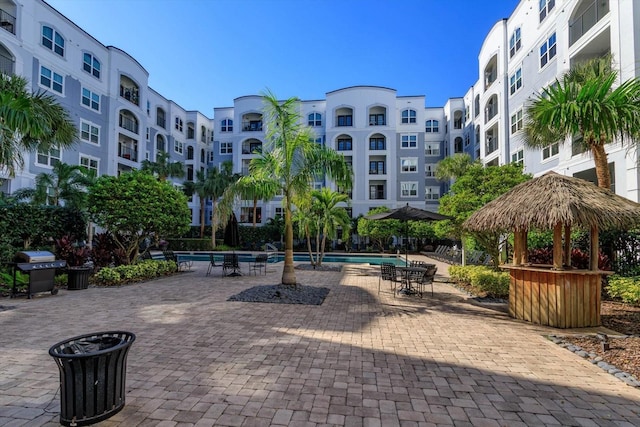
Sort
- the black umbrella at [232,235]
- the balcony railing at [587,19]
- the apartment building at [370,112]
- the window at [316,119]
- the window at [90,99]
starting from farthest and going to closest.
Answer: the window at [316,119] < the window at [90,99] < the black umbrella at [232,235] < the apartment building at [370,112] < the balcony railing at [587,19]

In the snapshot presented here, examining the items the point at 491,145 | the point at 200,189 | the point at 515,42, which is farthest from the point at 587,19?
the point at 200,189

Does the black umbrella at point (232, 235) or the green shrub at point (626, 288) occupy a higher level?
the black umbrella at point (232, 235)

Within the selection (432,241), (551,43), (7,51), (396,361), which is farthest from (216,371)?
(432,241)

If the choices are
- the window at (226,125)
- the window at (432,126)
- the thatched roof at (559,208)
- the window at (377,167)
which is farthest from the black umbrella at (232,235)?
the window at (432,126)

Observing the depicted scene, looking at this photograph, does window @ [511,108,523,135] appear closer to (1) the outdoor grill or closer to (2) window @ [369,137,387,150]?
(2) window @ [369,137,387,150]

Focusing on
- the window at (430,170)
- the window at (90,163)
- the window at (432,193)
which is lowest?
the window at (432,193)

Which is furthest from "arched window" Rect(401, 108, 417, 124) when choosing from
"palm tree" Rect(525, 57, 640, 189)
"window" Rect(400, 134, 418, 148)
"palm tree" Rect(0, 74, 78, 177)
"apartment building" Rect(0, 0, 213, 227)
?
"palm tree" Rect(0, 74, 78, 177)

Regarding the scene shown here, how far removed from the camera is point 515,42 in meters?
24.7

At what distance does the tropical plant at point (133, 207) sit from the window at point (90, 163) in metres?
17.8

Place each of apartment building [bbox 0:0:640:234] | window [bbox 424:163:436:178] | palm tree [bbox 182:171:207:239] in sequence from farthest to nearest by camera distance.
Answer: window [bbox 424:163:436:178] → palm tree [bbox 182:171:207:239] → apartment building [bbox 0:0:640:234]

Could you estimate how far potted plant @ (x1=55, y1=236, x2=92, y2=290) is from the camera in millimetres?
10477

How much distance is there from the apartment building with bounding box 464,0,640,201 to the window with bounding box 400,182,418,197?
24.3 feet

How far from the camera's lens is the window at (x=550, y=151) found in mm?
18956

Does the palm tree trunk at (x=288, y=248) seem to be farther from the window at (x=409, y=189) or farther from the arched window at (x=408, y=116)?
the arched window at (x=408, y=116)
